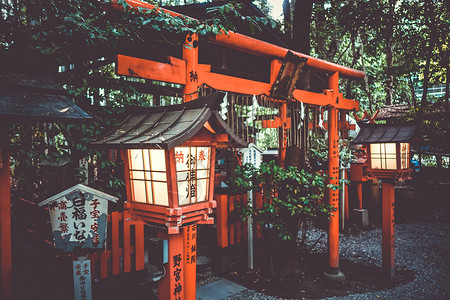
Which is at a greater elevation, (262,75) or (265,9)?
(265,9)

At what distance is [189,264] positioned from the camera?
4402mm

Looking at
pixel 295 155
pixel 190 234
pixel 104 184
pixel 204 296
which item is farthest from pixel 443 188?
pixel 104 184

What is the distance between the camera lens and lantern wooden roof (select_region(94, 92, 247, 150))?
301cm

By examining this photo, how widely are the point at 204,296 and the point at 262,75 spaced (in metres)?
6.17

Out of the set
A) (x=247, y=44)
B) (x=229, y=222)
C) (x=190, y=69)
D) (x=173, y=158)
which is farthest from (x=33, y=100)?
(x=229, y=222)

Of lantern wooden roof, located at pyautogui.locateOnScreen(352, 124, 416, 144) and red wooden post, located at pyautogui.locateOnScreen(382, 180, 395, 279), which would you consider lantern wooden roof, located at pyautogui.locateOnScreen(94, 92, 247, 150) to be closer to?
lantern wooden roof, located at pyautogui.locateOnScreen(352, 124, 416, 144)

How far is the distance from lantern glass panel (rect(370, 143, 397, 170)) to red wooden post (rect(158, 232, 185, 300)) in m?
6.19

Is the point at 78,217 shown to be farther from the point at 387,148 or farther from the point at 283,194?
the point at 387,148

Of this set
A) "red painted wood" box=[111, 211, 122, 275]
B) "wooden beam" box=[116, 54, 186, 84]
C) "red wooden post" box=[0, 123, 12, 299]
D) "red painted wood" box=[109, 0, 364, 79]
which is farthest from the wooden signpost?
Answer: "red painted wood" box=[109, 0, 364, 79]

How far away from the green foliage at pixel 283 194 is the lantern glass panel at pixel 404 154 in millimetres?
2403

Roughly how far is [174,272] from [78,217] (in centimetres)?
161

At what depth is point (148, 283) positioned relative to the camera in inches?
214

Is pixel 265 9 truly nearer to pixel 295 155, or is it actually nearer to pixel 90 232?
pixel 295 155

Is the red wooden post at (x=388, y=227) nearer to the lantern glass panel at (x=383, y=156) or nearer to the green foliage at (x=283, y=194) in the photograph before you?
the lantern glass panel at (x=383, y=156)
